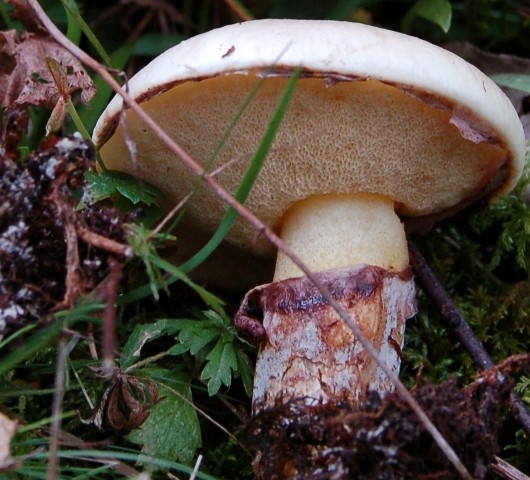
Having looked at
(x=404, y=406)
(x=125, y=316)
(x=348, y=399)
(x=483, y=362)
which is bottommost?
(x=125, y=316)

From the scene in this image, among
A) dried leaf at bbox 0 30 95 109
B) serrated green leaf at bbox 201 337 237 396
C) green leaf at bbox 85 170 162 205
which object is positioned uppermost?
dried leaf at bbox 0 30 95 109

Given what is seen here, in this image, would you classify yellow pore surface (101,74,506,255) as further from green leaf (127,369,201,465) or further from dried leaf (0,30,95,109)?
green leaf (127,369,201,465)

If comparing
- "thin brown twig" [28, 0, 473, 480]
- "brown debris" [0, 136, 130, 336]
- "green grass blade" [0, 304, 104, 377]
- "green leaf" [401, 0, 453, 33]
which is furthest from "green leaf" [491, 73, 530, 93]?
"green grass blade" [0, 304, 104, 377]

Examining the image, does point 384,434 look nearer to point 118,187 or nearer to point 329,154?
point 329,154

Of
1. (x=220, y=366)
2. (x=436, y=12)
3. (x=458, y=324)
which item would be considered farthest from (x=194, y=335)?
(x=436, y=12)

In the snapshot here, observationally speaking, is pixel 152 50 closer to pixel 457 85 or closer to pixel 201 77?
pixel 201 77

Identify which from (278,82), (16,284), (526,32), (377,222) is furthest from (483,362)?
(526,32)
